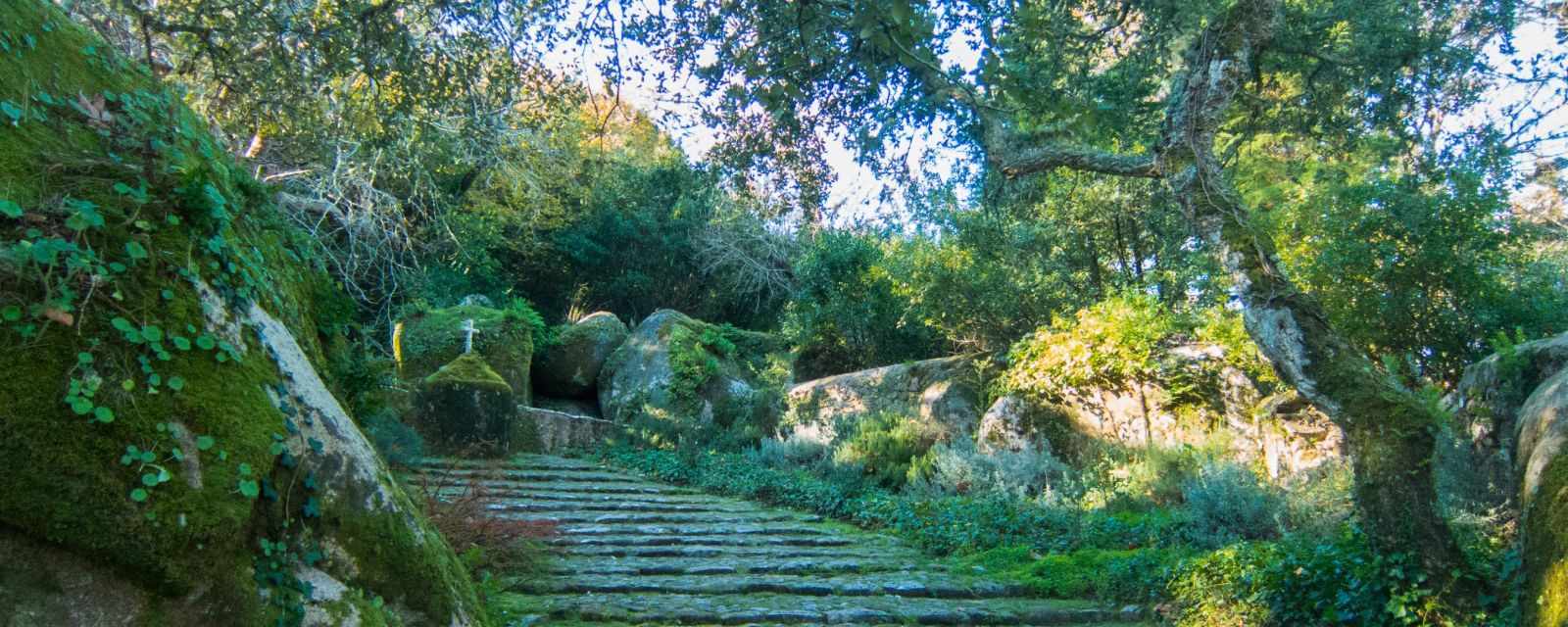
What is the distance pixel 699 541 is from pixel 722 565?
112cm

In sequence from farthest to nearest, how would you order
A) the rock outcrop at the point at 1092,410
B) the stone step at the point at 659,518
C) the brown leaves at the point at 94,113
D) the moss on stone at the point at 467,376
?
the moss on stone at the point at 467,376
the rock outcrop at the point at 1092,410
the stone step at the point at 659,518
the brown leaves at the point at 94,113

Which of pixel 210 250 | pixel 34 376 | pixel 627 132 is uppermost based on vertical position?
pixel 627 132

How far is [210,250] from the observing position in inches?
124

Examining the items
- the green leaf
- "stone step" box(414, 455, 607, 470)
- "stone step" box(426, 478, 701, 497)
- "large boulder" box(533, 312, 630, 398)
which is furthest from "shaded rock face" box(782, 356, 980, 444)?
the green leaf

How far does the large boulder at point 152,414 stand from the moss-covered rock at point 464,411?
9295 millimetres

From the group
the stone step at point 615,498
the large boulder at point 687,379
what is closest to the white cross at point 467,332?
the large boulder at point 687,379

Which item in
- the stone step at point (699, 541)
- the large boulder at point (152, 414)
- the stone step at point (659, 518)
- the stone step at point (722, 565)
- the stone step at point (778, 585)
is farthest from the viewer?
the stone step at point (659, 518)

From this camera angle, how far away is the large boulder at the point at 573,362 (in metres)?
19.9

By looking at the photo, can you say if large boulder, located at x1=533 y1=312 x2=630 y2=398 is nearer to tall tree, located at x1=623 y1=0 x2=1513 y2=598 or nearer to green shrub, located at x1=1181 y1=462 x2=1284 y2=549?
tall tree, located at x1=623 y1=0 x2=1513 y2=598

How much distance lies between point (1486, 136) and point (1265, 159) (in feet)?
30.4

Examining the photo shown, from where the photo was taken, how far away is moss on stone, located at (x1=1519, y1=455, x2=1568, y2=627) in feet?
12.2

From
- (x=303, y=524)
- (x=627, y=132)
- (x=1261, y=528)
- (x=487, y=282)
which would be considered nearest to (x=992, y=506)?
(x=1261, y=528)

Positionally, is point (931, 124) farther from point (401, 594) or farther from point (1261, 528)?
point (401, 594)

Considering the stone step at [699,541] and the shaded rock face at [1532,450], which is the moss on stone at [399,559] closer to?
the stone step at [699,541]
